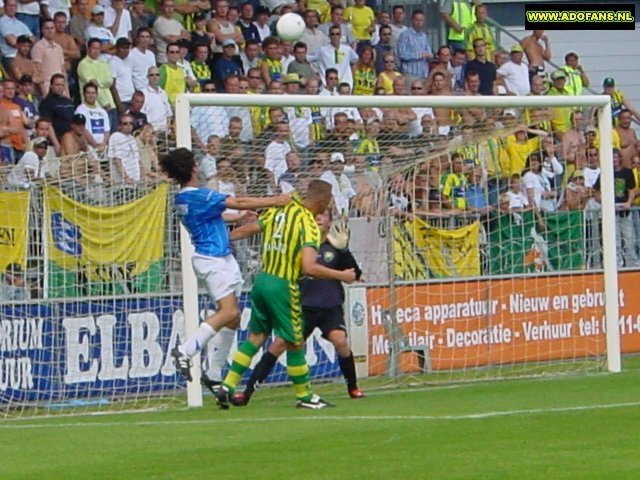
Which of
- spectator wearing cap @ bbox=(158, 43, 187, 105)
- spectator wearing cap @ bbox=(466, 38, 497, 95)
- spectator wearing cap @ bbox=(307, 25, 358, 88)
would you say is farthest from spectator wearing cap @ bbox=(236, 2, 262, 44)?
spectator wearing cap @ bbox=(466, 38, 497, 95)

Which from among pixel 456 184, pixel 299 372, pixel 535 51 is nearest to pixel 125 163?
pixel 299 372

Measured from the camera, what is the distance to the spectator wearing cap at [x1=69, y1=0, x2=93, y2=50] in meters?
21.1

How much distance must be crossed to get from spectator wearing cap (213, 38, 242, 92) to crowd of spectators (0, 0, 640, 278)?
0.02m

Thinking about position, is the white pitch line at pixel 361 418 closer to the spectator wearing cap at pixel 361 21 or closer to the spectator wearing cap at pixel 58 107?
the spectator wearing cap at pixel 58 107

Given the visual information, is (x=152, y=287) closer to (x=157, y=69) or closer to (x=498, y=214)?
(x=498, y=214)

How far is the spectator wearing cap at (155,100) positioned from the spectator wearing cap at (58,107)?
1.42 m

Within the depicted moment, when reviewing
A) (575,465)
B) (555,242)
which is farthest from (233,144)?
(575,465)

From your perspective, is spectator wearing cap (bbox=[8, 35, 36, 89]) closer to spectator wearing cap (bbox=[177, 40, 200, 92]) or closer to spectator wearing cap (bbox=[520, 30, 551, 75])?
spectator wearing cap (bbox=[177, 40, 200, 92])

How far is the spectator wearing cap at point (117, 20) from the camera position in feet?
71.1

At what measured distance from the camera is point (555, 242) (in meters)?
18.9

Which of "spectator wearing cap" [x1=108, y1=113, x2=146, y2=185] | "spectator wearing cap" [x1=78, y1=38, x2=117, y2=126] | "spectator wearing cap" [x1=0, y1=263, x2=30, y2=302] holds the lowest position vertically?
"spectator wearing cap" [x1=0, y1=263, x2=30, y2=302]

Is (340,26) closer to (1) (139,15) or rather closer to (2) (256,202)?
(1) (139,15)

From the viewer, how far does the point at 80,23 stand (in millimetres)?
21312

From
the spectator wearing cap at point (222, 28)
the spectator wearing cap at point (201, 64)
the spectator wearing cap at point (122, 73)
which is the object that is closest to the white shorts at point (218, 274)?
the spectator wearing cap at point (122, 73)
